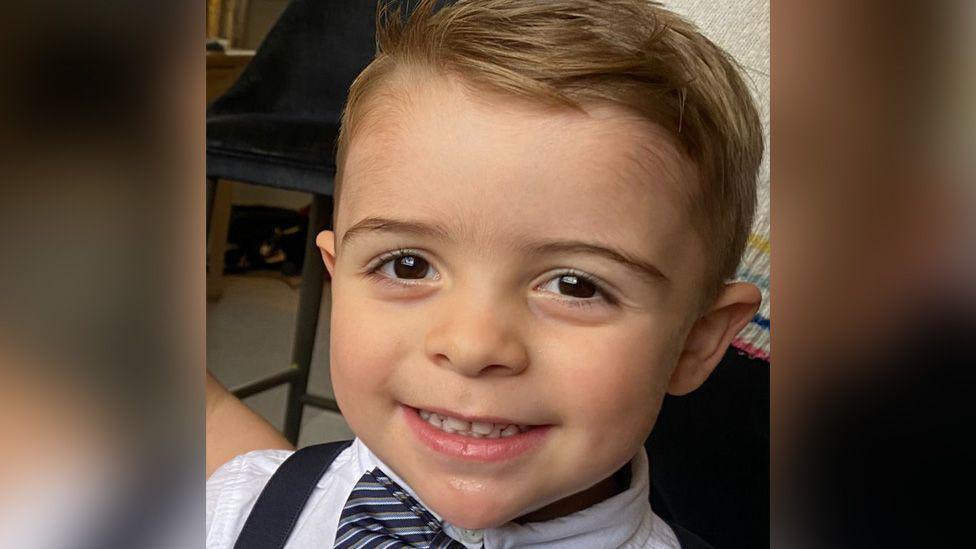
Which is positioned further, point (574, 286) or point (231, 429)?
point (231, 429)

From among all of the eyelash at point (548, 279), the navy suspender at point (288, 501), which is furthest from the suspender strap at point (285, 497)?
the eyelash at point (548, 279)

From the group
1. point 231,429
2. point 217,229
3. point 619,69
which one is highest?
point 619,69

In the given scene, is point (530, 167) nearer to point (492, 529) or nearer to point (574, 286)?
point (574, 286)

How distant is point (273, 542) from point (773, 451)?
219 mm

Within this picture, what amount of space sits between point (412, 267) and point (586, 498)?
0.45ft

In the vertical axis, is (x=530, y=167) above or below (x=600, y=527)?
above

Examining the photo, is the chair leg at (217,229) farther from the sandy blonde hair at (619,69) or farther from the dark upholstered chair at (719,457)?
the dark upholstered chair at (719,457)

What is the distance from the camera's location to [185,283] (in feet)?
1.10

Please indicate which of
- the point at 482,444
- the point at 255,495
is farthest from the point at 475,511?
the point at 255,495

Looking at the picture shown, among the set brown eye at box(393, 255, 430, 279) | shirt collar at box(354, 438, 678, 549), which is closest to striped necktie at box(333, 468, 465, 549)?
shirt collar at box(354, 438, 678, 549)

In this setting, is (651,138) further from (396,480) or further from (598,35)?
(396,480)

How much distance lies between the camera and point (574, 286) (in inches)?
15.2

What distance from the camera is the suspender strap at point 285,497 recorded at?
1.49ft

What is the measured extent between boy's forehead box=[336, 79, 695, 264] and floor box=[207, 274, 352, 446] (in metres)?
0.14
